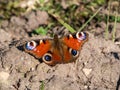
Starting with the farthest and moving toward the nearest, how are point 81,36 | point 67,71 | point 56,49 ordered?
1. point 81,36
2. point 56,49
3. point 67,71

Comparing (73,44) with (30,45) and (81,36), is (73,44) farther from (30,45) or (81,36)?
(30,45)

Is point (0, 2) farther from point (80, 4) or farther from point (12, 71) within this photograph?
point (12, 71)

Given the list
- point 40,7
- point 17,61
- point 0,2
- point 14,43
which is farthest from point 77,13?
point 17,61

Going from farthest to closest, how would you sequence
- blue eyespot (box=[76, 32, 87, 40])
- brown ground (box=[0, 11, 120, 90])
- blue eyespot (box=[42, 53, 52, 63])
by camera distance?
blue eyespot (box=[76, 32, 87, 40])
blue eyespot (box=[42, 53, 52, 63])
brown ground (box=[0, 11, 120, 90])

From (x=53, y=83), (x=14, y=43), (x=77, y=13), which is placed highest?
A: (x=77, y=13)

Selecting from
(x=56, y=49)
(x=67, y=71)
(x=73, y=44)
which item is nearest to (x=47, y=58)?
(x=56, y=49)

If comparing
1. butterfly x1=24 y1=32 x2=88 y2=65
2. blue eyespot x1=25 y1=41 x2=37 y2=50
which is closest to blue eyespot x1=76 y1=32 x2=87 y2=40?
butterfly x1=24 y1=32 x2=88 y2=65

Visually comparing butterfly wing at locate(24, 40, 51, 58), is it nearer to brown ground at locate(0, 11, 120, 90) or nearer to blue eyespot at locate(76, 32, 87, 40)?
brown ground at locate(0, 11, 120, 90)
